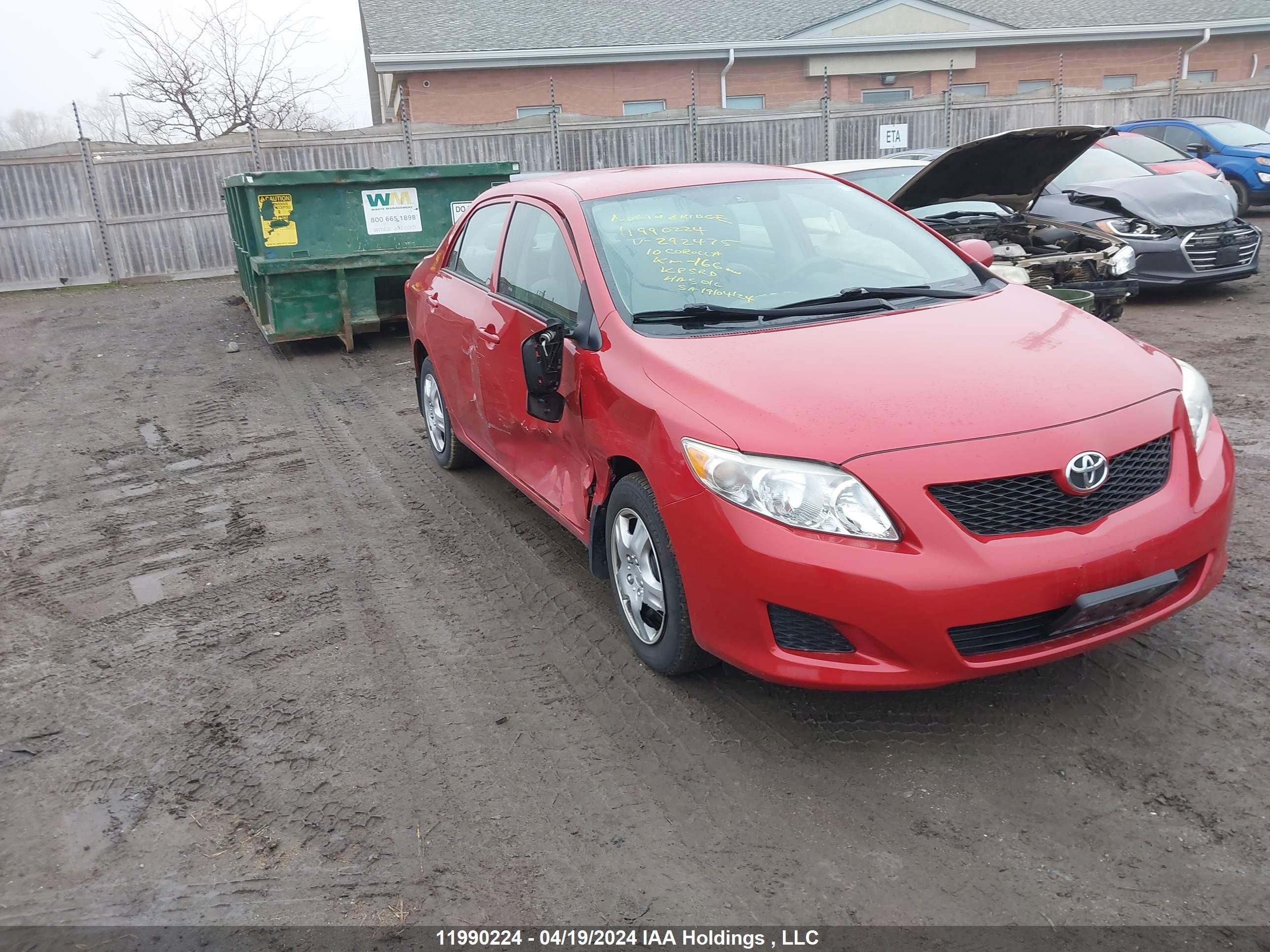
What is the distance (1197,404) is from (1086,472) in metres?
0.78

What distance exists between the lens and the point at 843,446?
9.45 feet

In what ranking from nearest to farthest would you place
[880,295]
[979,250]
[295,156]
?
[880,295] < [979,250] < [295,156]

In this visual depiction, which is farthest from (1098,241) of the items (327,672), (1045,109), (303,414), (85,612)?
(1045,109)

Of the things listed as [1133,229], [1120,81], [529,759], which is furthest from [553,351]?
[1120,81]

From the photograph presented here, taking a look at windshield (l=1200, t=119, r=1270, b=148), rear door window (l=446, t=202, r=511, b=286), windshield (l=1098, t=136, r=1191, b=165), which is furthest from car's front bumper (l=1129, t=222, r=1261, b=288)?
windshield (l=1200, t=119, r=1270, b=148)

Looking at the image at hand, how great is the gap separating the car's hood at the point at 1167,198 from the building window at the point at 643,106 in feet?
Result: 53.0

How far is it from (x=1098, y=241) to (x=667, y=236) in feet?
19.8

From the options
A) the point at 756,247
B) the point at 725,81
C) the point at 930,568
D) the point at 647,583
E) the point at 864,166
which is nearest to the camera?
the point at 930,568

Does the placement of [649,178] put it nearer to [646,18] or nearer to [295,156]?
[295,156]

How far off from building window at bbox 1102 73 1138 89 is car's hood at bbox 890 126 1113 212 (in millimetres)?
23181

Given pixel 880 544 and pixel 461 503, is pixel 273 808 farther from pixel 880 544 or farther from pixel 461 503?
pixel 461 503

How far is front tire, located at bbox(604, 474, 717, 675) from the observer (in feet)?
10.8

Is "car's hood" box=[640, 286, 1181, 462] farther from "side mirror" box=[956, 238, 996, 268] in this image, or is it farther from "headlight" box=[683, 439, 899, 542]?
"side mirror" box=[956, 238, 996, 268]

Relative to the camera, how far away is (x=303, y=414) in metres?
7.97
